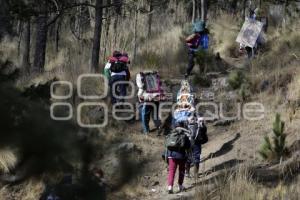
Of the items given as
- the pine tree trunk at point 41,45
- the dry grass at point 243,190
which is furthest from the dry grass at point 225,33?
the dry grass at point 243,190

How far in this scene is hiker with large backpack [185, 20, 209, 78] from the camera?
1466 centimetres

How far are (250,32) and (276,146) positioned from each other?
751 centimetres

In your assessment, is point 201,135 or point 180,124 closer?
point 180,124

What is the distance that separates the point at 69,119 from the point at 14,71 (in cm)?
84

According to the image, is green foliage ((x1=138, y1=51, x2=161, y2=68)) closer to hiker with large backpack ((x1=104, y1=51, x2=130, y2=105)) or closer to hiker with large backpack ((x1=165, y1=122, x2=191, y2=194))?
hiker with large backpack ((x1=104, y1=51, x2=130, y2=105))

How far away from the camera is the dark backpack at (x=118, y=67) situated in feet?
41.1

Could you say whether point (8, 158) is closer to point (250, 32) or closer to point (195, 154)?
point (195, 154)

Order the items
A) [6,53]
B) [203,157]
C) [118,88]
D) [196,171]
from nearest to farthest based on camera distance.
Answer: [6,53] → [196,171] → [203,157] → [118,88]

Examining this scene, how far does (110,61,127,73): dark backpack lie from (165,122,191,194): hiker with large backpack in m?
4.14

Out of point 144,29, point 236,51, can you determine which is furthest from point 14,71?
point 144,29

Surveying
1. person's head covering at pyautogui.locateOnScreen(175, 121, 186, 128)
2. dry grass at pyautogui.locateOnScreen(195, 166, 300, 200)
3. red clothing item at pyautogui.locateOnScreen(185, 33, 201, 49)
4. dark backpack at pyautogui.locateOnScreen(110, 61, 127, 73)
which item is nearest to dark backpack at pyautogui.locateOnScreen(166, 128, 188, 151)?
person's head covering at pyautogui.locateOnScreen(175, 121, 186, 128)

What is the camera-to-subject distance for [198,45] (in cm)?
1508

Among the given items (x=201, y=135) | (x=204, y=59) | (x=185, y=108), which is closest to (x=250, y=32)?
(x=204, y=59)

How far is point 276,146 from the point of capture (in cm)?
948
